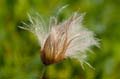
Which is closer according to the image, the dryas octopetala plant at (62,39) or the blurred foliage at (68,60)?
the dryas octopetala plant at (62,39)

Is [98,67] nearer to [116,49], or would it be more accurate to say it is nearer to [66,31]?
[116,49]

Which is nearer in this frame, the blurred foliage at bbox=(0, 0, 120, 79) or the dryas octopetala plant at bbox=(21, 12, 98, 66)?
the dryas octopetala plant at bbox=(21, 12, 98, 66)

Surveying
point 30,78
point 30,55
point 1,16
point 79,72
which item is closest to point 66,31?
point 30,78

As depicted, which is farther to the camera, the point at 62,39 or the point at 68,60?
the point at 68,60

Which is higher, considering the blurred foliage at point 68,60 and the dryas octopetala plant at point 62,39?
the blurred foliage at point 68,60
